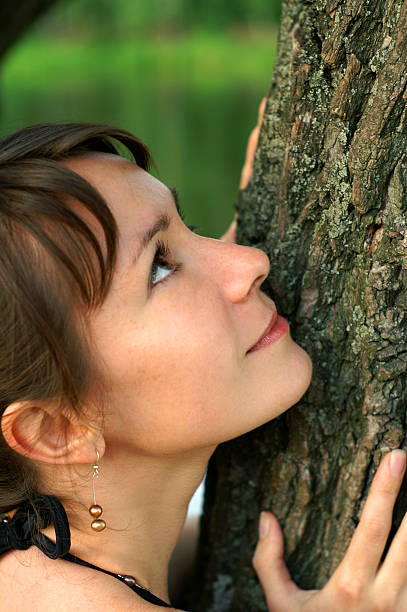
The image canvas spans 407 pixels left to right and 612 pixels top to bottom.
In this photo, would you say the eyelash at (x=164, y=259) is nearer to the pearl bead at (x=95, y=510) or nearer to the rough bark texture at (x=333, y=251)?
the rough bark texture at (x=333, y=251)

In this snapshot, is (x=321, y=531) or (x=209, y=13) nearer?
(x=321, y=531)

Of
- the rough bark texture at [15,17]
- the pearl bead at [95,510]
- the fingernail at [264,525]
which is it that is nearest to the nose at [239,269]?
the pearl bead at [95,510]

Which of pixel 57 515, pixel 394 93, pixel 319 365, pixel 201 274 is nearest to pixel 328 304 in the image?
pixel 319 365

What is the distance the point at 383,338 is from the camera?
116 cm

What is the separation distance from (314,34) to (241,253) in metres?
0.38

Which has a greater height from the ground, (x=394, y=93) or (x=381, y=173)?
(x=394, y=93)

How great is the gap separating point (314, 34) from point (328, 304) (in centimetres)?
46

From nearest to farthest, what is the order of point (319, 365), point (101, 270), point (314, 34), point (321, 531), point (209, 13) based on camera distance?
point (101, 270) → point (314, 34) → point (319, 365) → point (321, 531) → point (209, 13)

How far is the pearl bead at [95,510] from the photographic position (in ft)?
3.92

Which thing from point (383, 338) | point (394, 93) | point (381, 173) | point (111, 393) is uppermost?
point (394, 93)

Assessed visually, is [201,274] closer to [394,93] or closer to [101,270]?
[101,270]

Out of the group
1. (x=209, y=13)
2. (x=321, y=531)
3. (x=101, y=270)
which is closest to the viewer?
(x=101, y=270)

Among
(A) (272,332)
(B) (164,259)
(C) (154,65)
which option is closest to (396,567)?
(A) (272,332)

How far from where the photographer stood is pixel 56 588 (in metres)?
1.13
